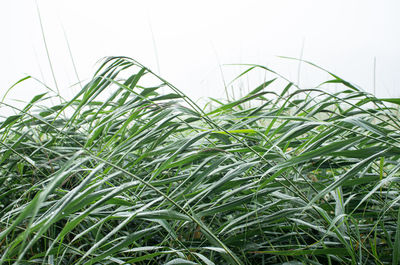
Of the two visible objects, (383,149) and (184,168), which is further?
(184,168)

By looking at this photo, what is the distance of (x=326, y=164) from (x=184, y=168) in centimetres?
30

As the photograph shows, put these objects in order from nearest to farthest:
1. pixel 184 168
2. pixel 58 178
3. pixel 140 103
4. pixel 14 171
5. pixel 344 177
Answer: pixel 58 178
pixel 344 177
pixel 140 103
pixel 184 168
pixel 14 171

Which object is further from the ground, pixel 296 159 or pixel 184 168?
pixel 296 159

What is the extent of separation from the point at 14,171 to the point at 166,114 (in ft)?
2.50

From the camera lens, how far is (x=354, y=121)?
598mm

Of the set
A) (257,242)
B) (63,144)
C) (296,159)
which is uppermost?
(296,159)

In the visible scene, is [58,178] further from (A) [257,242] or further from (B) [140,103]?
(A) [257,242]

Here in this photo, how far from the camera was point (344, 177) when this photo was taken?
1.80 ft

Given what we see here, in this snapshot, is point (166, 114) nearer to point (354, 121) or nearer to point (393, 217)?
point (354, 121)

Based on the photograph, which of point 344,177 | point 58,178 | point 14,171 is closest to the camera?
point 58,178

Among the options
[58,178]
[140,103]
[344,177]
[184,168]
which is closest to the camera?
[58,178]

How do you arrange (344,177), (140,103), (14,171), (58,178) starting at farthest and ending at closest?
(14,171)
(140,103)
(344,177)
(58,178)

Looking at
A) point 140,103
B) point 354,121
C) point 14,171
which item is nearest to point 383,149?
point 354,121

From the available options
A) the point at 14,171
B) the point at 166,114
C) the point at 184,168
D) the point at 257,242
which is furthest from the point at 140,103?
the point at 14,171
